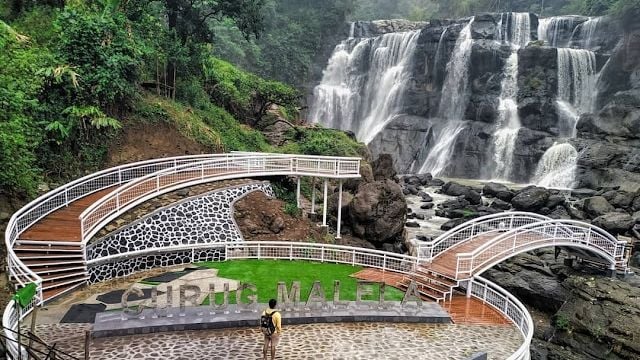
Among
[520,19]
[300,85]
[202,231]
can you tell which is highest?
[520,19]

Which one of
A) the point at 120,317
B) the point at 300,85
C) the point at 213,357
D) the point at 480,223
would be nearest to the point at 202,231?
the point at 120,317

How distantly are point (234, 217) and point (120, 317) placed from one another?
820 centimetres

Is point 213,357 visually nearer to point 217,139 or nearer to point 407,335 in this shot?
point 407,335

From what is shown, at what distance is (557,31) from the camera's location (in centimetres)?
5622

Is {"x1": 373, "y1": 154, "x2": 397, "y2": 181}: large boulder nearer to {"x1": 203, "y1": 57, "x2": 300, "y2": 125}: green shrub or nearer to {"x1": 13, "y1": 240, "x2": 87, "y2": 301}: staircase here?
{"x1": 203, "y1": 57, "x2": 300, "y2": 125}: green shrub

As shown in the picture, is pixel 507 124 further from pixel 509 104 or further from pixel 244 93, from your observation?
pixel 244 93

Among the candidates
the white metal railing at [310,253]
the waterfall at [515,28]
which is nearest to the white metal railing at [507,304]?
the white metal railing at [310,253]

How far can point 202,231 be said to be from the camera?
1925 centimetres

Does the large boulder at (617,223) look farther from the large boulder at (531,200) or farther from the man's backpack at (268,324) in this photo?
the man's backpack at (268,324)

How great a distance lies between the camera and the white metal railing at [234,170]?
62.7ft

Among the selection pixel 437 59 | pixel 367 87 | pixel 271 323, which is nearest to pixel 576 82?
pixel 437 59

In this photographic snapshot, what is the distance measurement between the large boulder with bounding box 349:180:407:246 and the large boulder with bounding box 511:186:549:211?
50.3ft

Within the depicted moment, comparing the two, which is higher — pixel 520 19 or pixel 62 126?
pixel 520 19

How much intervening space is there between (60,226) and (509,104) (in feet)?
151
